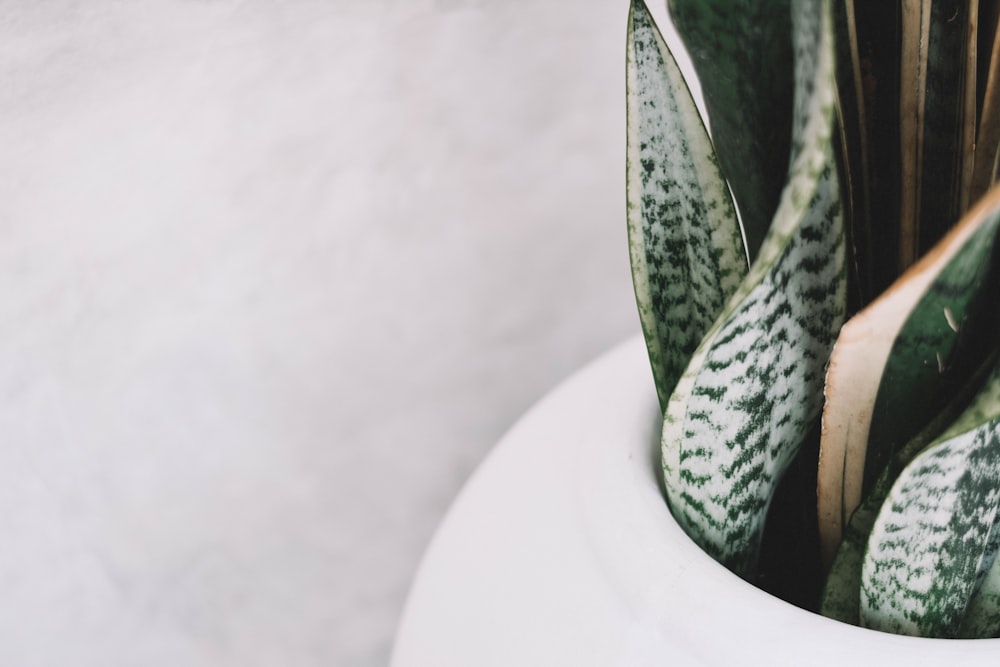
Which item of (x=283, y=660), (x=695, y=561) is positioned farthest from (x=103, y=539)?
(x=695, y=561)

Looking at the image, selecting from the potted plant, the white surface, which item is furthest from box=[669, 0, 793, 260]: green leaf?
the white surface

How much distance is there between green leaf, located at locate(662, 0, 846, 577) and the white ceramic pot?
0.07ft

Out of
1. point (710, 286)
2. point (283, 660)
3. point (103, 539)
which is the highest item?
point (710, 286)

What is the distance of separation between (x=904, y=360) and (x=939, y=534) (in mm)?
49

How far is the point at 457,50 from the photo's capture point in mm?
553

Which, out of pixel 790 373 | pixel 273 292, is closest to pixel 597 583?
pixel 790 373

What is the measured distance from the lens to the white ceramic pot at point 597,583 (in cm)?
22

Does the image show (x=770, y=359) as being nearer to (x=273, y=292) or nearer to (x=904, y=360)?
(x=904, y=360)

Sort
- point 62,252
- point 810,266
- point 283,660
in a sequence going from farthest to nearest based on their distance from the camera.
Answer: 1. point 283,660
2. point 62,252
3. point 810,266

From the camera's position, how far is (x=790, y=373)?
232mm

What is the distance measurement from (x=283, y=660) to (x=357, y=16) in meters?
0.41

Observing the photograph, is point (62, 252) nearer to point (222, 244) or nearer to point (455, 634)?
point (222, 244)

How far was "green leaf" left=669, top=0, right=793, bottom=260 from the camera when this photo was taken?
204 mm

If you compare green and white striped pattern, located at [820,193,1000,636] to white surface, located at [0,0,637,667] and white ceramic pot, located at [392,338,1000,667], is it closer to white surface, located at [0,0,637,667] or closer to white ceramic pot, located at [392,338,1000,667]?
white ceramic pot, located at [392,338,1000,667]
